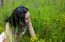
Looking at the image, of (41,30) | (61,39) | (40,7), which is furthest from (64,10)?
(61,39)

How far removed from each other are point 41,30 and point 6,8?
111 cm

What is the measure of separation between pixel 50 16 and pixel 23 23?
471mm

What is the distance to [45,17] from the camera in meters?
4.78

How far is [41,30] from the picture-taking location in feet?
14.9

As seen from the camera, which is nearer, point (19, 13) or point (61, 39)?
point (61, 39)

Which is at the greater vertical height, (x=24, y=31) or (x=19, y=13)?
(x=19, y=13)

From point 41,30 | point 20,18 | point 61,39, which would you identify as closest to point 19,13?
point 20,18

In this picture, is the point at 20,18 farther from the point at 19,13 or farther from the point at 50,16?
the point at 50,16

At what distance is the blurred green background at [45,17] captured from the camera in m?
4.13

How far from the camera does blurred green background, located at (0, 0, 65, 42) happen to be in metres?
4.13

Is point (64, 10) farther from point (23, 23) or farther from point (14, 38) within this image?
point (14, 38)

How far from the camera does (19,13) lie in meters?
4.60

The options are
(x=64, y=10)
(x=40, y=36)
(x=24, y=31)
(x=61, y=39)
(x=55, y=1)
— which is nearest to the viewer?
(x=61, y=39)

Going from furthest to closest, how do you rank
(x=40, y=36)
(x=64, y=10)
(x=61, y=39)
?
(x=64, y=10)
(x=40, y=36)
(x=61, y=39)
